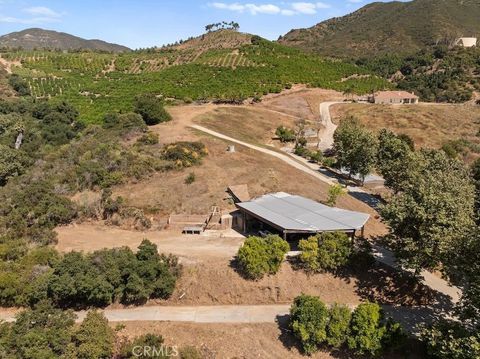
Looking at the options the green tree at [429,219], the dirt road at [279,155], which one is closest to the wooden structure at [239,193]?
the dirt road at [279,155]

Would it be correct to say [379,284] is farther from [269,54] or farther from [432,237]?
[269,54]

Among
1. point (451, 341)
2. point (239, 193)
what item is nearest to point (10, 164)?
point (239, 193)

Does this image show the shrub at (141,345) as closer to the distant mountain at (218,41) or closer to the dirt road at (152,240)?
the dirt road at (152,240)

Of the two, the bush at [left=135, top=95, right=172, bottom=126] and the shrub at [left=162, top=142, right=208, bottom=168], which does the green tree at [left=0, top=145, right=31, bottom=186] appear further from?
→ the shrub at [left=162, top=142, right=208, bottom=168]

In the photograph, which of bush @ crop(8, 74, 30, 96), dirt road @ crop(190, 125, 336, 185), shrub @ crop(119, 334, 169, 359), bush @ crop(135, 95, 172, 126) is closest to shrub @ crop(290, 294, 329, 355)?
shrub @ crop(119, 334, 169, 359)

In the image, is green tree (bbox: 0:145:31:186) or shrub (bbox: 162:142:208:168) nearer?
shrub (bbox: 162:142:208:168)

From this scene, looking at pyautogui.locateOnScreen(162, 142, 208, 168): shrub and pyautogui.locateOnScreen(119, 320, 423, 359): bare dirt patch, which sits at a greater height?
pyautogui.locateOnScreen(162, 142, 208, 168): shrub
